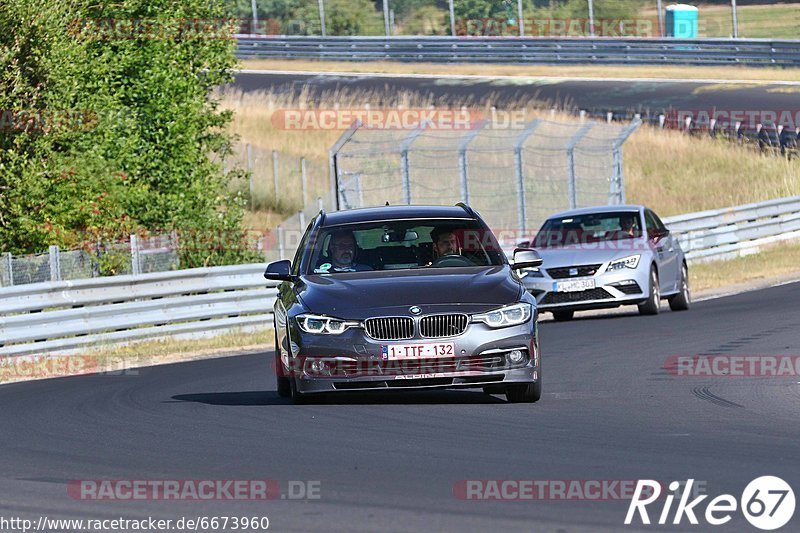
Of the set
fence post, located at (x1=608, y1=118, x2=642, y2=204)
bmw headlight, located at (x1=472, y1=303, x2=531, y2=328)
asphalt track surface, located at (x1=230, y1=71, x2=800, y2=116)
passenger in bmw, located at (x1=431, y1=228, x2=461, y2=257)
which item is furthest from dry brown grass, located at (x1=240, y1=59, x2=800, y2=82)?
bmw headlight, located at (x1=472, y1=303, x2=531, y2=328)

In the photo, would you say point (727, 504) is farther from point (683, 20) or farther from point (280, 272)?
point (683, 20)

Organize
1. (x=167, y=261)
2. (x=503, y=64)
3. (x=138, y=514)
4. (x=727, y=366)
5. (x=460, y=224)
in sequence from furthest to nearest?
(x=503, y=64) → (x=167, y=261) → (x=727, y=366) → (x=460, y=224) → (x=138, y=514)

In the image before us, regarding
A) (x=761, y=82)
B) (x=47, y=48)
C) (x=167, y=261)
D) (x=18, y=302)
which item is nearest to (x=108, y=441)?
(x=18, y=302)

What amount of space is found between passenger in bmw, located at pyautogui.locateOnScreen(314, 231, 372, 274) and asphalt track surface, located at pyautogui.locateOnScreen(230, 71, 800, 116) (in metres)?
32.9

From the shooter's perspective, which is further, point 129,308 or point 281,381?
point 129,308

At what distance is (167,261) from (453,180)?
15107 mm

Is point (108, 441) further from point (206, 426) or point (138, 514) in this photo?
point (138, 514)

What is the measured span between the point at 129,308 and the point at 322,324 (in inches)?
371

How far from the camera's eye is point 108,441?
389 inches

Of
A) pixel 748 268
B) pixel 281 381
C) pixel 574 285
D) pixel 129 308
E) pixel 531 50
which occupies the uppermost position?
pixel 531 50

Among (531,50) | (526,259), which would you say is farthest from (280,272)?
(531,50)

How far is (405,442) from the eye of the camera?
30.1 ft

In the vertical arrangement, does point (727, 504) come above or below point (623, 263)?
above

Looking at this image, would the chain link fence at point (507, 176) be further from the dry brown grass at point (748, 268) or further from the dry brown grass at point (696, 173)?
the dry brown grass at point (748, 268)
